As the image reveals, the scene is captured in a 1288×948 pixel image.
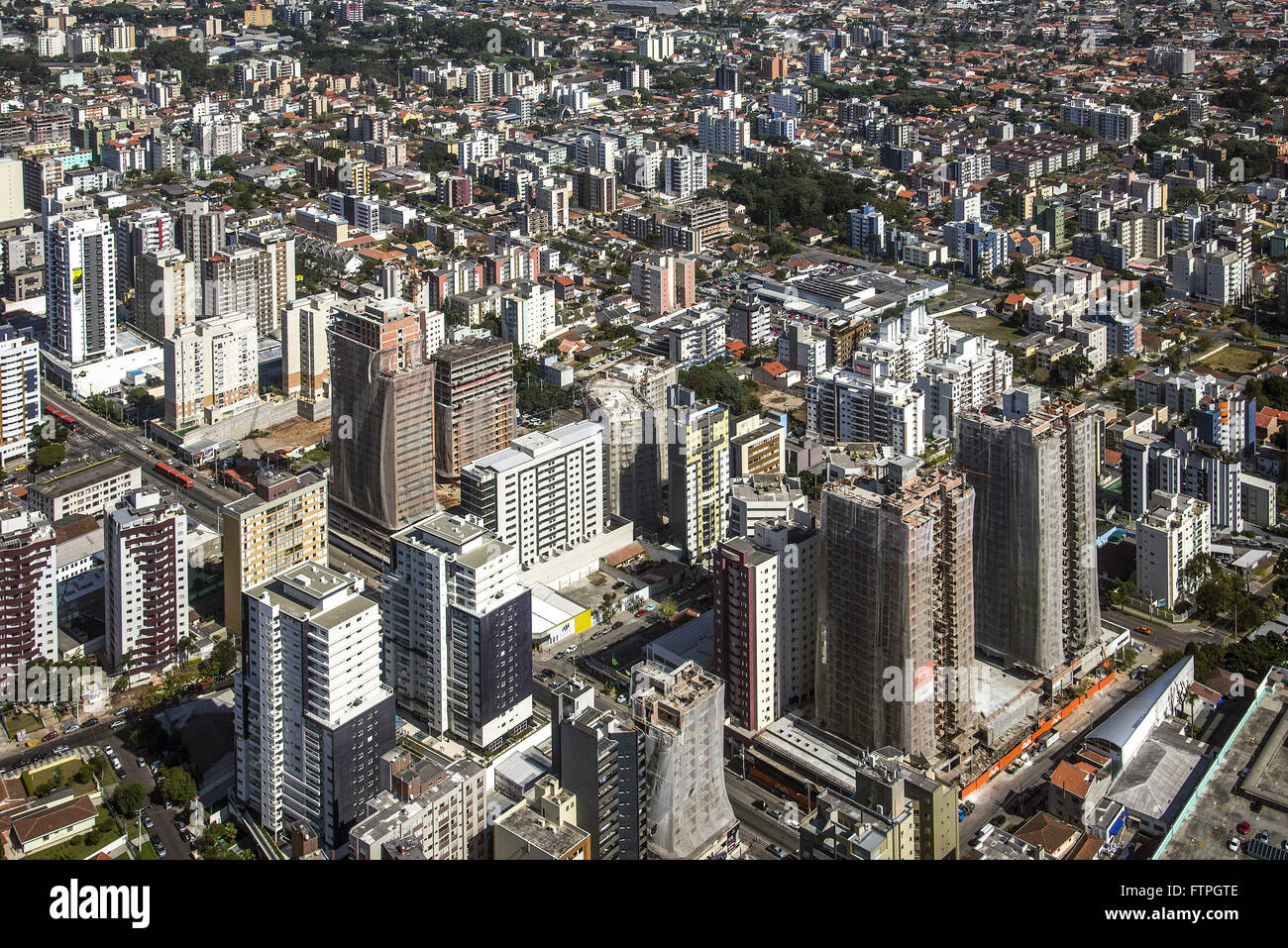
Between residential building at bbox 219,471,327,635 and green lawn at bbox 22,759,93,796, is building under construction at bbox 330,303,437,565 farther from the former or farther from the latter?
green lawn at bbox 22,759,93,796

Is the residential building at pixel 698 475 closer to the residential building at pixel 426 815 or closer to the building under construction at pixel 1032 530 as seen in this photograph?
the building under construction at pixel 1032 530

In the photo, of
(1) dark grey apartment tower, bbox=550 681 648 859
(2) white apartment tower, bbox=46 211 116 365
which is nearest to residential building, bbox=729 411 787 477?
(1) dark grey apartment tower, bbox=550 681 648 859

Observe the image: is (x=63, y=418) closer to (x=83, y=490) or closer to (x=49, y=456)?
(x=49, y=456)

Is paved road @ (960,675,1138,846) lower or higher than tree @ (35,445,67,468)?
lower

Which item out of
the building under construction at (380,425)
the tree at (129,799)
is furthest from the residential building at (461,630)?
the building under construction at (380,425)

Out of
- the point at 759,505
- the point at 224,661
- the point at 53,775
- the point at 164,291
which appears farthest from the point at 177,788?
the point at 164,291
